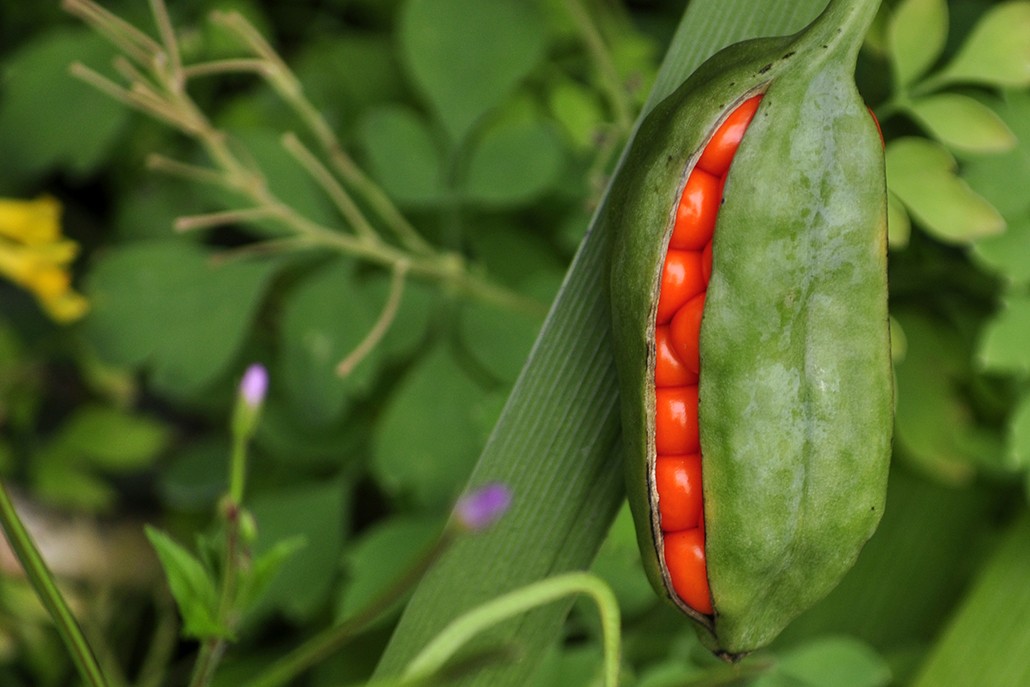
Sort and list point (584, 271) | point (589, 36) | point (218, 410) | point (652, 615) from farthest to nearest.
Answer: point (218, 410) < point (652, 615) < point (589, 36) < point (584, 271)

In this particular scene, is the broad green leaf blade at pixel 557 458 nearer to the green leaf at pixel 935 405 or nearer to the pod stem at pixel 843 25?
the pod stem at pixel 843 25

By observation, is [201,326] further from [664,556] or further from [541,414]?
[664,556]

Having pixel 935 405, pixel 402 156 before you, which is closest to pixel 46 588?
pixel 402 156

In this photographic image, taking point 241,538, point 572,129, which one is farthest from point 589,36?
point 241,538

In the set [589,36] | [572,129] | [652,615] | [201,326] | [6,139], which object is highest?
[589,36]

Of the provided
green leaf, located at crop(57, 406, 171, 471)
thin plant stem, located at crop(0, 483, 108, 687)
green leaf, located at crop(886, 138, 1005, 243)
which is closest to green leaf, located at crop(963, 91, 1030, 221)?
green leaf, located at crop(886, 138, 1005, 243)

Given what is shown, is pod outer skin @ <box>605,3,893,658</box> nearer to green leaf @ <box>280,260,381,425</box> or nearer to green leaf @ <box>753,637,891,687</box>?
green leaf @ <box>753,637,891,687</box>

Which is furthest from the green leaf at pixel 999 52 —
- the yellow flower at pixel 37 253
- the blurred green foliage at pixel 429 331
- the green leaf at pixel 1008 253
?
the yellow flower at pixel 37 253
